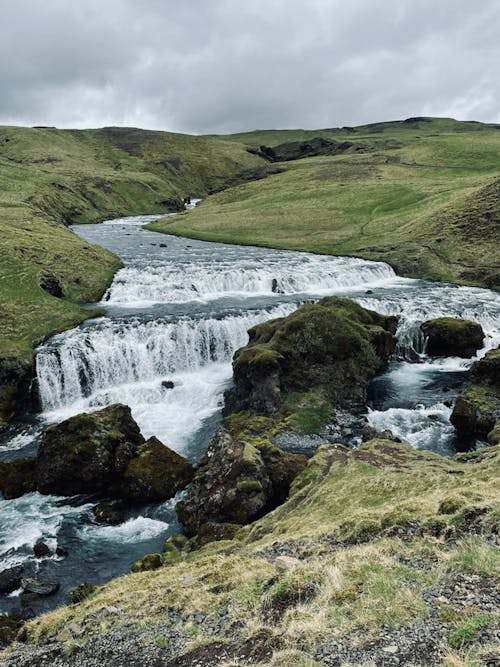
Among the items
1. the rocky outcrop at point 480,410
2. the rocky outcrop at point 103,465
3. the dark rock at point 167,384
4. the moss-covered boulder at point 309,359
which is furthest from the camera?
the dark rock at point 167,384

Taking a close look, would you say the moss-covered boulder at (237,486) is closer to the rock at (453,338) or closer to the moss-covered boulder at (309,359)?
the moss-covered boulder at (309,359)

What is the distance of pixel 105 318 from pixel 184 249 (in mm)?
39447

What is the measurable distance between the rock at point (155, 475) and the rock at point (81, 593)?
25.0ft

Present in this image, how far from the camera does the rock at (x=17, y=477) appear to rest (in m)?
26.8

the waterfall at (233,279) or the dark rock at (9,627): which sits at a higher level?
the waterfall at (233,279)

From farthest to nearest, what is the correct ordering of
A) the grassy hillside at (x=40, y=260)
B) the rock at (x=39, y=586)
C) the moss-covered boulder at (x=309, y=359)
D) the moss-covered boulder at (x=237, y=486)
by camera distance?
1. the grassy hillside at (x=40, y=260)
2. the moss-covered boulder at (x=309, y=359)
3. the moss-covered boulder at (x=237, y=486)
4. the rock at (x=39, y=586)

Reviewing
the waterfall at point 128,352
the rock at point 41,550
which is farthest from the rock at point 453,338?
the rock at point 41,550

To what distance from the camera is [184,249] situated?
281ft

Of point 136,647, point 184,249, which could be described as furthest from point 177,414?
point 184,249

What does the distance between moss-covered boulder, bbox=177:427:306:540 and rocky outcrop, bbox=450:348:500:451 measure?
38.6 feet

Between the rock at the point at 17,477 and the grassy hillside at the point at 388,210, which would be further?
the grassy hillside at the point at 388,210

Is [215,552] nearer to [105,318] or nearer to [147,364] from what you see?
[147,364]

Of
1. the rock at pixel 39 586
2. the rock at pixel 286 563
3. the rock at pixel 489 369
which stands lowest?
the rock at pixel 39 586

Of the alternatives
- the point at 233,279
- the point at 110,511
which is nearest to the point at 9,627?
the point at 110,511
